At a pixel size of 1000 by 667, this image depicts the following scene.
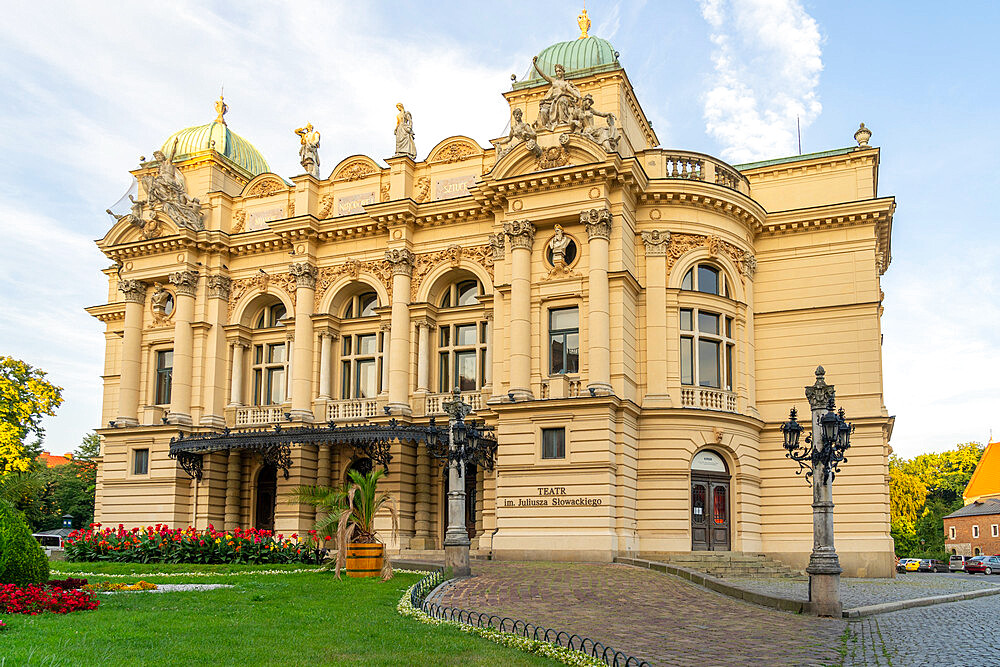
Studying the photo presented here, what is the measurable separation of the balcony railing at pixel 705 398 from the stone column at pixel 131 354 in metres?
23.7

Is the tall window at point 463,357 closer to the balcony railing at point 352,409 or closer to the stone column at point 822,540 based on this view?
the balcony railing at point 352,409

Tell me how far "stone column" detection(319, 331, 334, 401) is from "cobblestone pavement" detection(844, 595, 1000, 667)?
24.6m

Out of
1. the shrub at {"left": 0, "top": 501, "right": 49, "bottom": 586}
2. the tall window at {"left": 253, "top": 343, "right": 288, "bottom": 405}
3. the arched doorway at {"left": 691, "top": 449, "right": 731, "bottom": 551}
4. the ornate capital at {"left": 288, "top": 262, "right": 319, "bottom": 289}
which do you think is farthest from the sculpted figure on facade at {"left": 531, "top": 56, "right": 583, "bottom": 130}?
the shrub at {"left": 0, "top": 501, "right": 49, "bottom": 586}

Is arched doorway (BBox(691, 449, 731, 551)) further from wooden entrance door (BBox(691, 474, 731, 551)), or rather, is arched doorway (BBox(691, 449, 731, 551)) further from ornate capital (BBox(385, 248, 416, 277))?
ornate capital (BBox(385, 248, 416, 277))

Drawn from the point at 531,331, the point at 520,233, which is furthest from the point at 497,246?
the point at 531,331

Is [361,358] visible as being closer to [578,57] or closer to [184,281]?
[184,281]

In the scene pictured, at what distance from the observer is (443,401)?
36219mm

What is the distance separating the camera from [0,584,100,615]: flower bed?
49.0ft

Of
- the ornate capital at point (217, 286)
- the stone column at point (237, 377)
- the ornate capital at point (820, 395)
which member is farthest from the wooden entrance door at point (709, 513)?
the ornate capital at point (217, 286)

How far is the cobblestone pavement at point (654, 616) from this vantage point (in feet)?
44.2

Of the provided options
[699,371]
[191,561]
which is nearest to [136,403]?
[191,561]

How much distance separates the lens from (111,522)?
3931 cm

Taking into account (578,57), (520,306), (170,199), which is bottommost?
(520,306)

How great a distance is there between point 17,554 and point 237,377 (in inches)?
967
